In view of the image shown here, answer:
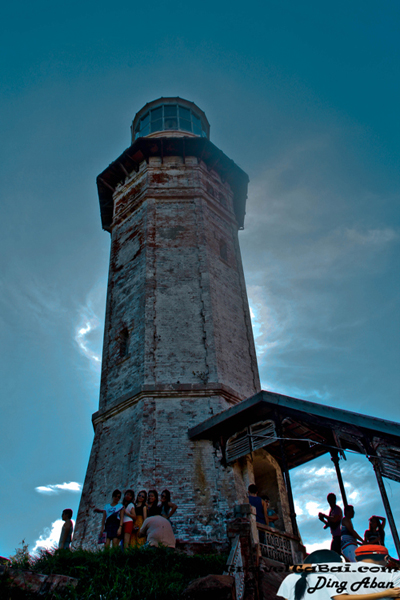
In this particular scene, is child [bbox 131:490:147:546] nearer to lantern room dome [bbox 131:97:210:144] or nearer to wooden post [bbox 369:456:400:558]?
wooden post [bbox 369:456:400:558]

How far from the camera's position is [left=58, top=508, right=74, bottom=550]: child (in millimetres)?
8922

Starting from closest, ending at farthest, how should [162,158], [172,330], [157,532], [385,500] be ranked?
1. [157,532]
2. [385,500]
3. [172,330]
4. [162,158]

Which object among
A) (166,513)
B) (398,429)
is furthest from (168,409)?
(398,429)

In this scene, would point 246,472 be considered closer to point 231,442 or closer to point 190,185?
point 231,442

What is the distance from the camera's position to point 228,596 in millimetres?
5836

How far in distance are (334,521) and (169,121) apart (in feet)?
61.9

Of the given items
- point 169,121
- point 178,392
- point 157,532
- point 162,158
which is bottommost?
point 157,532

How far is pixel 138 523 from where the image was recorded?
346 inches

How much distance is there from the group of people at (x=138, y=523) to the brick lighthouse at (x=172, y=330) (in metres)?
2.18

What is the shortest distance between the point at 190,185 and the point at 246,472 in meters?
11.0

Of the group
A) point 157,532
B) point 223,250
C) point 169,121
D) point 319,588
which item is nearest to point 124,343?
point 223,250

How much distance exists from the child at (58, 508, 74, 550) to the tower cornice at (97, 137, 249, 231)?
13062 mm

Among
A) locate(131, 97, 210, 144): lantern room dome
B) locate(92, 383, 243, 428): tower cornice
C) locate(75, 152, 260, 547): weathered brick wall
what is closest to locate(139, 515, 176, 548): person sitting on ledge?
locate(75, 152, 260, 547): weathered brick wall

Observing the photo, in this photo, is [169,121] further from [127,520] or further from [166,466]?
[127,520]
